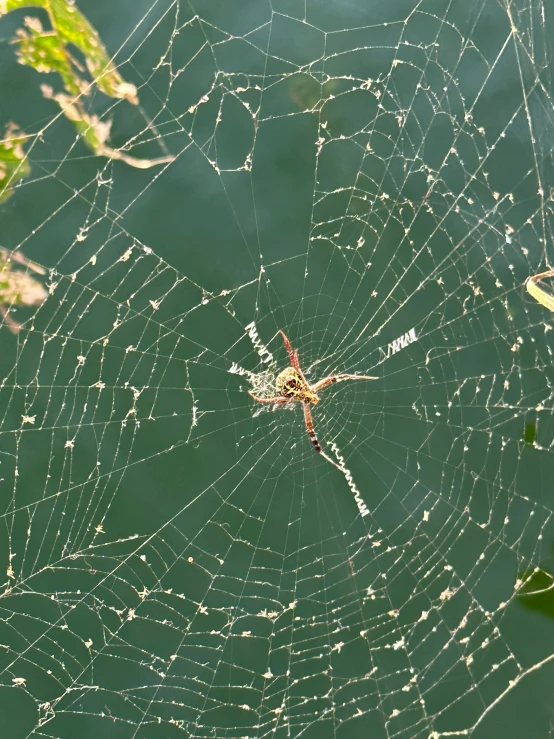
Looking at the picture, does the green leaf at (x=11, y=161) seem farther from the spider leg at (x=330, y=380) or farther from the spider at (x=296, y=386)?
the spider leg at (x=330, y=380)

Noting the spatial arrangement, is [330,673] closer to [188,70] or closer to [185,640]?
[185,640]

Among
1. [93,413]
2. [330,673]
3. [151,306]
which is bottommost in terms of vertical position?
[330,673]

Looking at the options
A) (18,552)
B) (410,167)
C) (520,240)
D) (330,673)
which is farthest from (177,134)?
(330,673)

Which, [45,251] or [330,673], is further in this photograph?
[330,673]

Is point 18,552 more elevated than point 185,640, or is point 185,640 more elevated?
point 18,552

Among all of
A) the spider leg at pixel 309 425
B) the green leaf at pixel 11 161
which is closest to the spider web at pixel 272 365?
the green leaf at pixel 11 161

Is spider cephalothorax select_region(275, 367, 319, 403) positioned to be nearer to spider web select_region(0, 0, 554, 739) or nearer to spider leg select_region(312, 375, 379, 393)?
spider leg select_region(312, 375, 379, 393)

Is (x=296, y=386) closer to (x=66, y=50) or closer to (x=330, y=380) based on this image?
(x=330, y=380)
